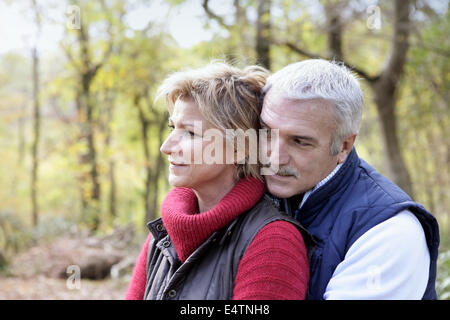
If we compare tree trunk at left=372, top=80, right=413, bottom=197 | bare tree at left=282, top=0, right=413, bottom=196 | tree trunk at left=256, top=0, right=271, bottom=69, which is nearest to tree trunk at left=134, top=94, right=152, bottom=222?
tree trunk at left=256, top=0, right=271, bottom=69

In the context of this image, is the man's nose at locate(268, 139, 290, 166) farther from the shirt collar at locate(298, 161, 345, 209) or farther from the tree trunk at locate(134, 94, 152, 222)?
the tree trunk at locate(134, 94, 152, 222)

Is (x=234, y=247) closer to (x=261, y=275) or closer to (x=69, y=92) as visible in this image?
(x=261, y=275)

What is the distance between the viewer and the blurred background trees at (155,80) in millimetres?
6824

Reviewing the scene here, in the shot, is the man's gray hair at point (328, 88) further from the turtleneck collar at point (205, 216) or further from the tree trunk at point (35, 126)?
the tree trunk at point (35, 126)

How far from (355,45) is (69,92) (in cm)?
913

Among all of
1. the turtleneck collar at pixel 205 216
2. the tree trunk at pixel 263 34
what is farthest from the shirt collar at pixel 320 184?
the tree trunk at pixel 263 34

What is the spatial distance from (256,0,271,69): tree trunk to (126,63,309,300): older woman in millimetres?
4751

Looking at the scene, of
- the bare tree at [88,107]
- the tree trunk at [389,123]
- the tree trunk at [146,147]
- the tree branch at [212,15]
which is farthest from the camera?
the tree trunk at [146,147]

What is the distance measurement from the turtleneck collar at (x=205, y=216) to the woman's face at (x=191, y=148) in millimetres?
130

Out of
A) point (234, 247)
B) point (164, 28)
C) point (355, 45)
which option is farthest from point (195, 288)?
point (164, 28)

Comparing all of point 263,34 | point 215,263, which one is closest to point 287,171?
point 215,263

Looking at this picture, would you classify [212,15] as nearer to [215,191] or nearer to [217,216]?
[215,191]

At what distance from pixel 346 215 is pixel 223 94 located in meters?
0.76

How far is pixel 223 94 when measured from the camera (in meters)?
1.87
